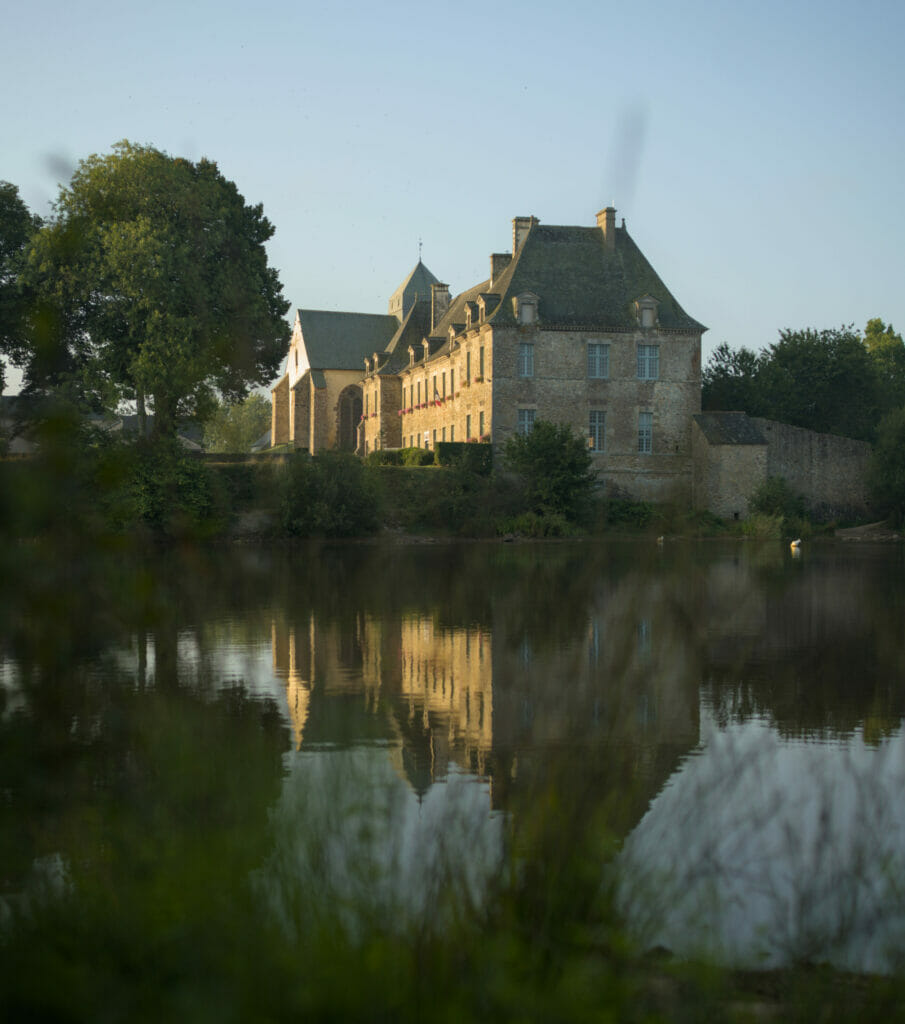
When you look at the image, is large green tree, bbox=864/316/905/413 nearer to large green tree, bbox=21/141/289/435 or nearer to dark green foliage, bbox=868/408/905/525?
dark green foliage, bbox=868/408/905/525

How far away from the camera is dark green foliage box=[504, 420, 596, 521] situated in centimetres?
4097

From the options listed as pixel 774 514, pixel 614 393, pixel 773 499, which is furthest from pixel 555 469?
pixel 773 499

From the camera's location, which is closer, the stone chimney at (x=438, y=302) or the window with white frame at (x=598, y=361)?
the window with white frame at (x=598, y=361)

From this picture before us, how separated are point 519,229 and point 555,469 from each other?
46.0 ft

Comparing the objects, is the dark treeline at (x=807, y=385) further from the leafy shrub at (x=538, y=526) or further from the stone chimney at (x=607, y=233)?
the leafy shrub at (x=538, y=526)

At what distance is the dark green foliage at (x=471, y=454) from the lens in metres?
44.7

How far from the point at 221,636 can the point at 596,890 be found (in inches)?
385

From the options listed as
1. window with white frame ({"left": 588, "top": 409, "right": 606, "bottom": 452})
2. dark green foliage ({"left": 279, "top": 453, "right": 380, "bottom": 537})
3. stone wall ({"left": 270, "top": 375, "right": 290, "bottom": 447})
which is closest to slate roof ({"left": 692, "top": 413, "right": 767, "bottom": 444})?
window with white frame ({"left": 588, "top": 409, "right": 606, "bottom": 452})

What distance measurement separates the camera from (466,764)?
6.81m

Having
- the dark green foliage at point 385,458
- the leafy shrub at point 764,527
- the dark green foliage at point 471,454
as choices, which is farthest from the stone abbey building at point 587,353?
the leafy shrub at point 764,527

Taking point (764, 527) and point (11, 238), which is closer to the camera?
point (11, 238)

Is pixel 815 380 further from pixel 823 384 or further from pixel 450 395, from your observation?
pixel 450 395

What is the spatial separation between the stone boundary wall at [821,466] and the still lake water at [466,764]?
123 ft

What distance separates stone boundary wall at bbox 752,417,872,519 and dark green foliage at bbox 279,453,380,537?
19.7m
